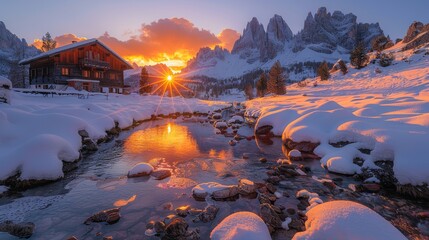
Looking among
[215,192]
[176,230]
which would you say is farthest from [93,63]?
[176,230]

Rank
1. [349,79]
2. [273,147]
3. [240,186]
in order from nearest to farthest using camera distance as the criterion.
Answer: [240,186] < [273,147] < [349,79]

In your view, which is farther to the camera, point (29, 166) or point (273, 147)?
point (273, 147)

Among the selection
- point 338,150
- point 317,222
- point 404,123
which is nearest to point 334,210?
point 317,222

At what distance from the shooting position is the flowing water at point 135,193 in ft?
26.3

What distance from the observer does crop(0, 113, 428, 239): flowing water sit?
8.01m

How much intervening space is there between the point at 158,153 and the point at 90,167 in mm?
4901

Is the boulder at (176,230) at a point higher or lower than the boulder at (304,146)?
lower

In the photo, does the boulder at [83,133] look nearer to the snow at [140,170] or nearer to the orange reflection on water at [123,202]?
the snow at [140,170]

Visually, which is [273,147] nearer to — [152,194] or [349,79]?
[152,194]

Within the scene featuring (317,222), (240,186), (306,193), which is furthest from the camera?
(240,186)

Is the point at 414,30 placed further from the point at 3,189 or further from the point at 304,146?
the point at 3,189

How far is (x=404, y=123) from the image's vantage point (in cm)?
1339

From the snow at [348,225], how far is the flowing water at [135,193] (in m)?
1.25

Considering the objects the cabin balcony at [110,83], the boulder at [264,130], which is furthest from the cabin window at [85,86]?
the boulder at [264,130]
